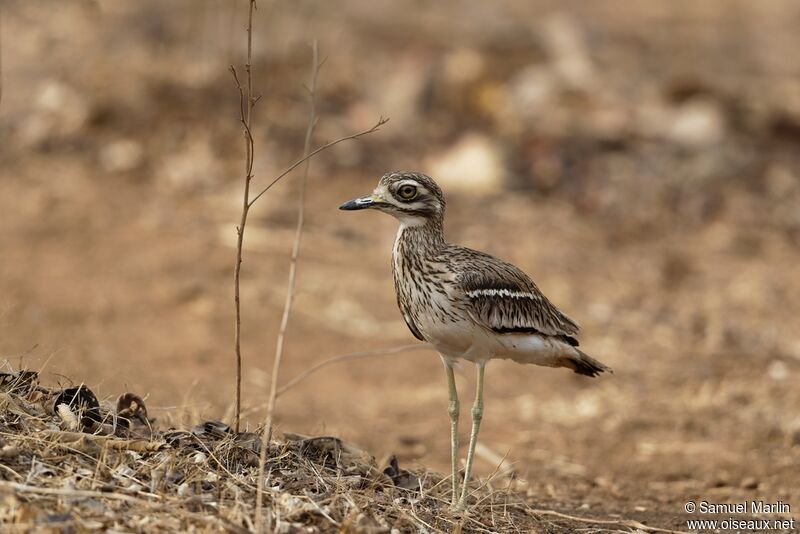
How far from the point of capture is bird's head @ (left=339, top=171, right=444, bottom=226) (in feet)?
14.6

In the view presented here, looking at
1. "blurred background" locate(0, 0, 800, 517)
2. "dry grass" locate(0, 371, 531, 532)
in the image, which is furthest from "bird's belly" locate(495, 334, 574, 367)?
"blurred background" locate(0, 0, 800, 517)

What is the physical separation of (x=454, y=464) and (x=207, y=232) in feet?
18.0

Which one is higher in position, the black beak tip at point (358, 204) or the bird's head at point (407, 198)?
the bird's head at point (407, 198)

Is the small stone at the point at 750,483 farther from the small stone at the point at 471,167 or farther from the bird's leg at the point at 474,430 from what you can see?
the small stone at the point at 471,167

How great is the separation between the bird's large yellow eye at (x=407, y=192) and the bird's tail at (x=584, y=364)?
97 cm

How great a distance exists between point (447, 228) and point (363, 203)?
5405 millimetres

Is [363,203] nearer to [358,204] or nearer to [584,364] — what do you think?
[358,204]

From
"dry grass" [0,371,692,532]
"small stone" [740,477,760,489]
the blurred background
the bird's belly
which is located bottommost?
"dry grass" [0,371,692,532]

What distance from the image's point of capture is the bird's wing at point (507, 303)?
4352 mm

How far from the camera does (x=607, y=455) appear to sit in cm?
639

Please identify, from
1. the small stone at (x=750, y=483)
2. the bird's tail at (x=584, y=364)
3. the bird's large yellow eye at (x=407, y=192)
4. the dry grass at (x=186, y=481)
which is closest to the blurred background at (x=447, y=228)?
the small stone at (x=750, y=483)

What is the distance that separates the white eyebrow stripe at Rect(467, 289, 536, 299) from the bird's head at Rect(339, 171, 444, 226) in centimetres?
38

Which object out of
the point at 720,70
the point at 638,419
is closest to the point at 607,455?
the point at 638,419

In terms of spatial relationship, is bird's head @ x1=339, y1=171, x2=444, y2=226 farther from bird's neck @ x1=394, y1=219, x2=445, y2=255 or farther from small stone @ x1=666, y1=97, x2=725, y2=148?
small stone @ x1=666, y1=97, x2=725, y2=148
